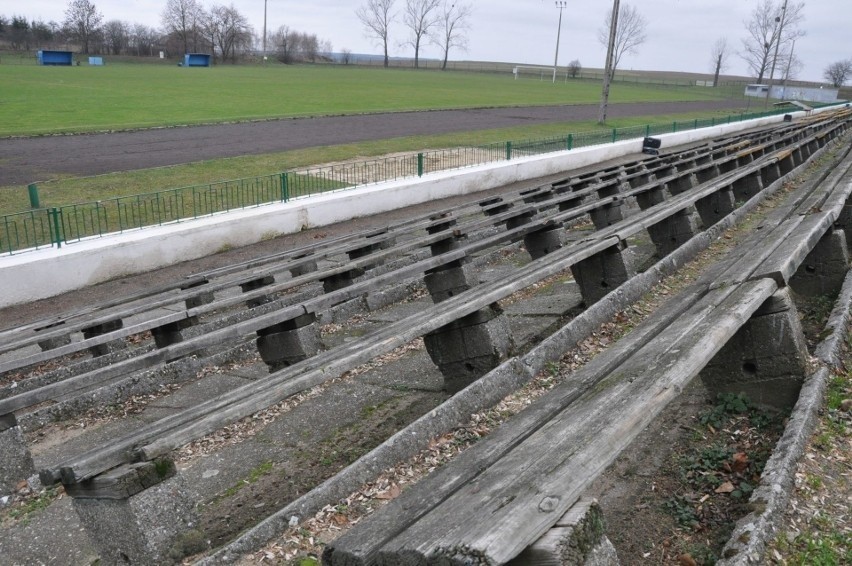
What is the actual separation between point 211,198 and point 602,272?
9528 mm

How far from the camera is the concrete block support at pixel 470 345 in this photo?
538 centimetres

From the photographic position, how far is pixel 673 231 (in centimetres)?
970

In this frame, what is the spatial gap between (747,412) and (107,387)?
5.19 metres

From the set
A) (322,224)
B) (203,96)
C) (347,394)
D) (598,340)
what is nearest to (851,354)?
(598,340)

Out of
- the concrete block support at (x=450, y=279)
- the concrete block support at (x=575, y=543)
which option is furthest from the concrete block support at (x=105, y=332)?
the concrete block support at (x=575, y=543)

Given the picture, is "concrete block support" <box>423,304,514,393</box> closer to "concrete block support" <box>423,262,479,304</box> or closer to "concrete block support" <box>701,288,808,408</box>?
"concrete block support" <box>701,288,808,408</box>

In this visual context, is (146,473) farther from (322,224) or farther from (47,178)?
(47,178)

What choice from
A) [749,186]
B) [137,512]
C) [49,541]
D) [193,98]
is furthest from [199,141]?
[137,512]

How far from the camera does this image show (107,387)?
21.8 ft

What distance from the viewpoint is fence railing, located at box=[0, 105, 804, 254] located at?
11.9 metres

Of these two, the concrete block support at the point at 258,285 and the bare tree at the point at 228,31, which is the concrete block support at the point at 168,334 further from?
the bare tree at the point at 228,31

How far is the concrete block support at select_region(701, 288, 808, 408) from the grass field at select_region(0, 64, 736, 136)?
26333 mm

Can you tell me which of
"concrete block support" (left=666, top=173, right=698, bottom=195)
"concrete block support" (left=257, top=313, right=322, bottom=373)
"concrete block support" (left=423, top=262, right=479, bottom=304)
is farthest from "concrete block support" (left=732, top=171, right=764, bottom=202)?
"concrete block support" (left=257, top=313, right=322, bottom=373)

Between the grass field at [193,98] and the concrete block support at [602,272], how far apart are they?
949 inches
